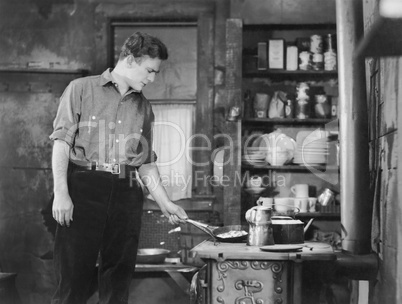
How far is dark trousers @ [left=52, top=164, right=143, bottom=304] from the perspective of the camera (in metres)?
2.81

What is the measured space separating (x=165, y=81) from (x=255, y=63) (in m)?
0.87

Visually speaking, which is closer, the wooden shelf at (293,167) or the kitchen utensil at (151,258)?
the kitchen utensil at (151,258)

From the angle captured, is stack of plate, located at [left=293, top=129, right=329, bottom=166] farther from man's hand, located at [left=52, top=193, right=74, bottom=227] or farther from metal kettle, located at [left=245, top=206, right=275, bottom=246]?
man's hand, located at [left=52, top=193, right=74, bottom=227]

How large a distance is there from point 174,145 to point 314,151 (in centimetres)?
124

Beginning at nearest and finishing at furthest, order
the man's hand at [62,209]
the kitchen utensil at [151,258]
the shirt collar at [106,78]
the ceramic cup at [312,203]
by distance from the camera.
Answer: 1. the man's hand at [62,209]
2. the shirt collar at [106,78]
3. the kitchen utensil at [151,258]
4. the ceramic cup at [312,203]

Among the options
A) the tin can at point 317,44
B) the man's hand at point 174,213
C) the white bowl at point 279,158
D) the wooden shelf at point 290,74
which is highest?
the tin can at point 317,44

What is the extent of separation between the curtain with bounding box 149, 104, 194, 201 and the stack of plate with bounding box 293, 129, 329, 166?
1.00 m

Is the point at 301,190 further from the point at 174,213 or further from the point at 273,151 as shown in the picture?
the point at 174,213

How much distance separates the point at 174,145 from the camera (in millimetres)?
4609

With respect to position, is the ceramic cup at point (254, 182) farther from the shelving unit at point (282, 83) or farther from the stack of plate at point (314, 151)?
the stack of plate at point (314, 151)

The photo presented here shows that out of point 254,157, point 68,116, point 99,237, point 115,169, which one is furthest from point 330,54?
point 99,237

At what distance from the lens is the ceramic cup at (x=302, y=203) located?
4.63 m

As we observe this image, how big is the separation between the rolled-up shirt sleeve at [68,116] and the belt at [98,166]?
0.12m

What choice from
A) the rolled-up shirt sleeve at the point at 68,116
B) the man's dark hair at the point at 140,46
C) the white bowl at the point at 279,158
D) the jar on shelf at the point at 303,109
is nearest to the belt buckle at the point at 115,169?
the rolled-up shirt sleeve at the point at 68,116
